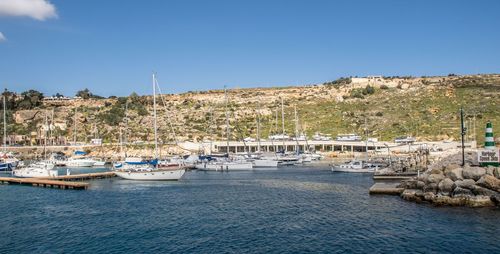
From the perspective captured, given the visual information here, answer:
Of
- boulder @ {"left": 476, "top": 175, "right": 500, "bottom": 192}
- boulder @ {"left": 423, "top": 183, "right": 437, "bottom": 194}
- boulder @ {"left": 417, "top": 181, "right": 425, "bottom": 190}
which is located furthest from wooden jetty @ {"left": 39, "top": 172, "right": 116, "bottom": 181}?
boulder @ {"left": 476, "top": 175, "right": 500, "bottom": 192}

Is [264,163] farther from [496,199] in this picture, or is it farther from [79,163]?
[496,199]

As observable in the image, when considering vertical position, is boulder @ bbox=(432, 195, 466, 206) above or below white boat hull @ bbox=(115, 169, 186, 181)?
below

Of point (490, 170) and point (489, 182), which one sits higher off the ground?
point (490, 170)

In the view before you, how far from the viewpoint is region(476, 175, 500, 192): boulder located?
124ft

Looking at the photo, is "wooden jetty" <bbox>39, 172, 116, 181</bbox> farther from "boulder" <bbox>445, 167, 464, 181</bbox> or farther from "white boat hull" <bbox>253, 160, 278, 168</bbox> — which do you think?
"boulder" <bbox>445, 167, 464, 181</bbox>

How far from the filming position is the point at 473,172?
130 ft

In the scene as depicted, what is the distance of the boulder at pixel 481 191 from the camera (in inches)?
1480

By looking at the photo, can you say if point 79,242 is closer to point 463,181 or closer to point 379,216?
point 379,216

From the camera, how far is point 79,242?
30047 mm

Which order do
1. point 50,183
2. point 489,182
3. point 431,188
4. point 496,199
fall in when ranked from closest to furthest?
point 496,199 < point 489,182 < point 431,188 < point 50,183

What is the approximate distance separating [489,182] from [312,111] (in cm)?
10592

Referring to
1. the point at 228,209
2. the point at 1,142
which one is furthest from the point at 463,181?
the point at 1,142

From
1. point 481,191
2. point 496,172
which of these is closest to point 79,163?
point 481,191

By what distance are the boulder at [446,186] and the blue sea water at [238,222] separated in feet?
7.87
